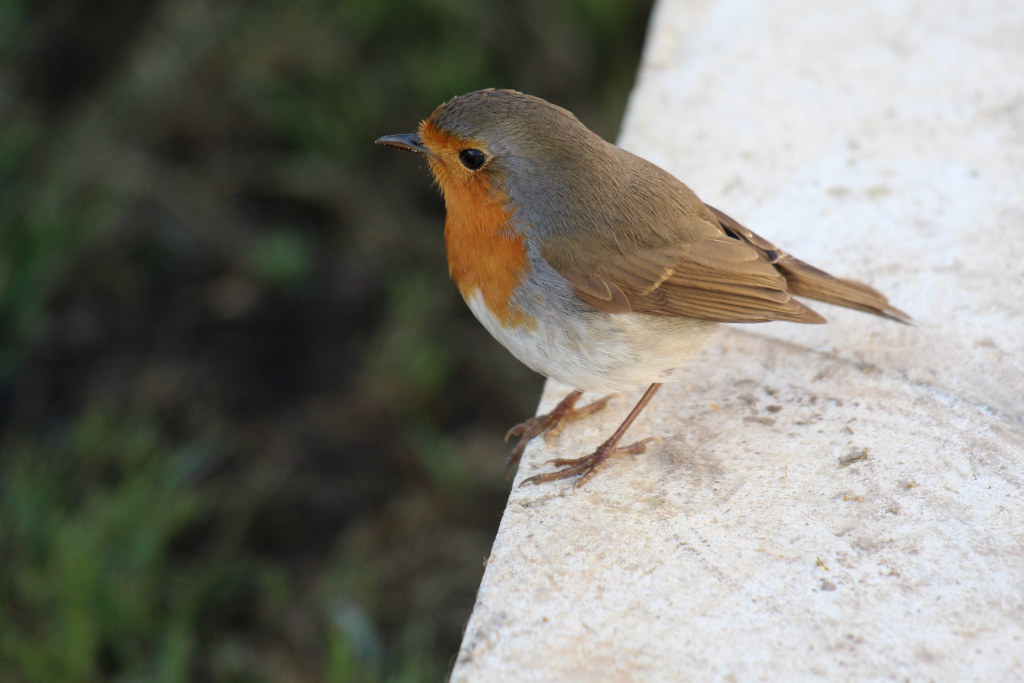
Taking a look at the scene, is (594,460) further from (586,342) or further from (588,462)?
(586,342)

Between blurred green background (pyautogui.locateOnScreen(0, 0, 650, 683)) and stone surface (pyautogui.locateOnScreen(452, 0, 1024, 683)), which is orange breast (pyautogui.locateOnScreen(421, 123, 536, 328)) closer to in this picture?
stone surface (pyautogui.locateOnScreen(452, 0, 1024, 683))

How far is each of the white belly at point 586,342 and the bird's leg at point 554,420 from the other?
241mm

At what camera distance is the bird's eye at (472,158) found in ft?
7.89

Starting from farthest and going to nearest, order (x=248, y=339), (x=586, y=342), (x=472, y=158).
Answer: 1. (x=248, y=339)
2. (x=472, y=158)
3. (x=586, y=342)

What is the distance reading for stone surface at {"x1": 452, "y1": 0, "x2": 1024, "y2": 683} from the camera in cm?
187

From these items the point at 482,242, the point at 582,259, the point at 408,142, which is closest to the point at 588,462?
the point at 582,259

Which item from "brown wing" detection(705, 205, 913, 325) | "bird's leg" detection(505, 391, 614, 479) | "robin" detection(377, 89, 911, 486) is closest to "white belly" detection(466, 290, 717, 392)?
"robin" detection(377, 89, 911, 486)

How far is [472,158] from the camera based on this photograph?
7.92 ft

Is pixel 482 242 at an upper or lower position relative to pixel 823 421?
upper

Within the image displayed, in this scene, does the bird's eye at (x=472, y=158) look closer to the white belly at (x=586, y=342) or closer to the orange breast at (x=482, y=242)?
the orange breast at (x=482, y=242)

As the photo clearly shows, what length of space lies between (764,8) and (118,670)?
10.7 ft

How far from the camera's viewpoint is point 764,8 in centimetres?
383

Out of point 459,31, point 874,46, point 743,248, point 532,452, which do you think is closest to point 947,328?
point 743,248

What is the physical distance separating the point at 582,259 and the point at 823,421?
726mm
